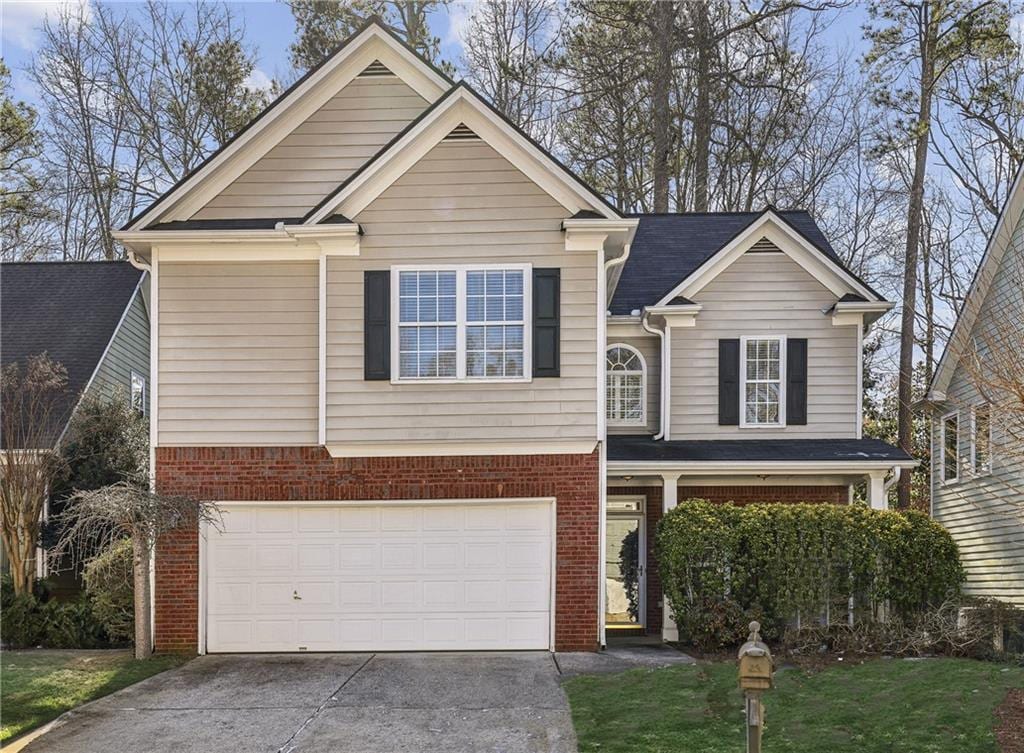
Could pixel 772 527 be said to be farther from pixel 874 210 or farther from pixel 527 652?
pixel 874 210

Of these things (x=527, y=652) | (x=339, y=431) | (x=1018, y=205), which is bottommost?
(x=527, y=652)

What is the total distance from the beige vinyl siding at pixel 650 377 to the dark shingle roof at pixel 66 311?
9.80 metres

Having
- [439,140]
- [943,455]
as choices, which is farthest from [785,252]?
[439,140]

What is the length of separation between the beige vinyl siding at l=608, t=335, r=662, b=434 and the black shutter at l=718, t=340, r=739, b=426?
39.5 inches

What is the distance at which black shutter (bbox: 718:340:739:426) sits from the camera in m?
15.0

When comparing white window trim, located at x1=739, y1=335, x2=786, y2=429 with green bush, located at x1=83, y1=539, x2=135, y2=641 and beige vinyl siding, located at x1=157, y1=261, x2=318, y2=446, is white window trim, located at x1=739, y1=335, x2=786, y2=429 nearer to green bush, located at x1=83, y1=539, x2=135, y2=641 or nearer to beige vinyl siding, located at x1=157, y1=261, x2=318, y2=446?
beige vinyl siding, located at x1=157, y1=261, x2=318, y2=446

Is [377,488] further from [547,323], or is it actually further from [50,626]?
[50,626]

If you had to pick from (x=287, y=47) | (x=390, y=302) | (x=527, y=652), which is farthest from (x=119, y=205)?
(x=527, y=652)

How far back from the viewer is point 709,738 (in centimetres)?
827

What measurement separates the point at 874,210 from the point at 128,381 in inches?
750

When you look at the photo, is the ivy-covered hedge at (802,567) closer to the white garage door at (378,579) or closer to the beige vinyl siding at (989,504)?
the white garage door at (378,579)

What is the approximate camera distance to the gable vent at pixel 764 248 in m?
15.1

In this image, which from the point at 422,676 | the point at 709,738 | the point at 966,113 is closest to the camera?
the point at 709,738

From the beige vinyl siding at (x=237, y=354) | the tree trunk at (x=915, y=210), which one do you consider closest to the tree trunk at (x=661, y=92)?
the tree trunk at (x=915, y=210)
